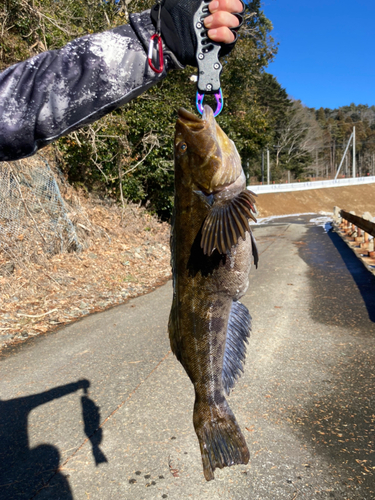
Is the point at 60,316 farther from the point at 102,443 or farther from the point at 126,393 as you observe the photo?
the point at 102,443

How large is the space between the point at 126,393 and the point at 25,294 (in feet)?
13.1

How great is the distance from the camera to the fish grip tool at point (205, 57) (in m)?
1.56

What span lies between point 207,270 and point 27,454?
120 inches

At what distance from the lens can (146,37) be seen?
153 cm

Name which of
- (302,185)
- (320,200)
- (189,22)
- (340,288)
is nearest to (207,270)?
(189,22)

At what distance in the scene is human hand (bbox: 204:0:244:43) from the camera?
1.53 meters

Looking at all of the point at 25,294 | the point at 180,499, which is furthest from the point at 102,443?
the point at 25,294

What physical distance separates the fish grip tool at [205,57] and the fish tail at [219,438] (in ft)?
5.05

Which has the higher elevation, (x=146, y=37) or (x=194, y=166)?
(x=146, y=37)

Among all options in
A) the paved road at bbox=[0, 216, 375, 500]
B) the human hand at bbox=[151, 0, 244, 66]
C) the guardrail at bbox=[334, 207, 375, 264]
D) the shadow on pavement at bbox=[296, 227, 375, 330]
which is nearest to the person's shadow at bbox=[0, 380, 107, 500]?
the paved road at bbox=[0, 216, 375, 500]

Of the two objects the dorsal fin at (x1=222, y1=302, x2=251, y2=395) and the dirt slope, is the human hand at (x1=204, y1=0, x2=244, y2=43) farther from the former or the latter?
the dirt slope

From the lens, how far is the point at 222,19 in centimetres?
153

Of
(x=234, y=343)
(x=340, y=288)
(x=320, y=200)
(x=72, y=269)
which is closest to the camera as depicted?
(x=234, y=343)

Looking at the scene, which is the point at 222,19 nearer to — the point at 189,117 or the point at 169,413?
the point at 189,117
